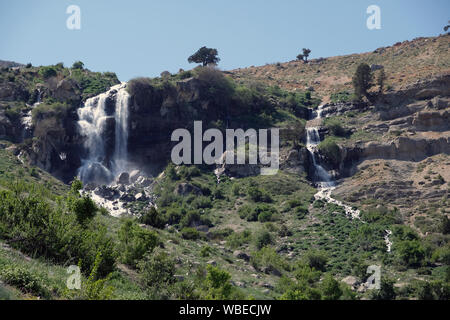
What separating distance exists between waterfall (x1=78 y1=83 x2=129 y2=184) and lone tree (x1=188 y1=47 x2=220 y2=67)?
21123 mm

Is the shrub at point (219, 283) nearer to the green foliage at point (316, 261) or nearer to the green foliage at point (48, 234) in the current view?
the green foliage at point (48, 234)

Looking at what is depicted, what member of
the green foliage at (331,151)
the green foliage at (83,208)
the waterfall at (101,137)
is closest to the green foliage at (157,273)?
the green foliage at (83,208)

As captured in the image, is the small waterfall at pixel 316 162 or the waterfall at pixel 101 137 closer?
the small waterfall at pixel 316 162

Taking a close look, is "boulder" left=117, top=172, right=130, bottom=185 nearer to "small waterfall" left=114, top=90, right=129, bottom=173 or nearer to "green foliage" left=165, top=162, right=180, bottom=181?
"small waterfall" left=114, top=90, right=129, bottom=173

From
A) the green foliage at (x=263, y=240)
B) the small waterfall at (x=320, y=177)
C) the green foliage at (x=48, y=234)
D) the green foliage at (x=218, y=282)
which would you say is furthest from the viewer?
the small waterfall at (x=320, y=177)

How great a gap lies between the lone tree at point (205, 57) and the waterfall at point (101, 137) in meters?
21.1

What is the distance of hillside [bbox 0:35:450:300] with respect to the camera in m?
16.0

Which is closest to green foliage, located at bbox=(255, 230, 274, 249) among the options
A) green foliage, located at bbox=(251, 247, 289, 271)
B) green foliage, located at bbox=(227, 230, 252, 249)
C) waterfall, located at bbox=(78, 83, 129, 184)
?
green foliage, located at bbox=(227, 230, 252, 249)

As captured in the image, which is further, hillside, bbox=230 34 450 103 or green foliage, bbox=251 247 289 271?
hillside, bbox=230 34 450 103

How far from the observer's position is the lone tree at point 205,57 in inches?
3049
